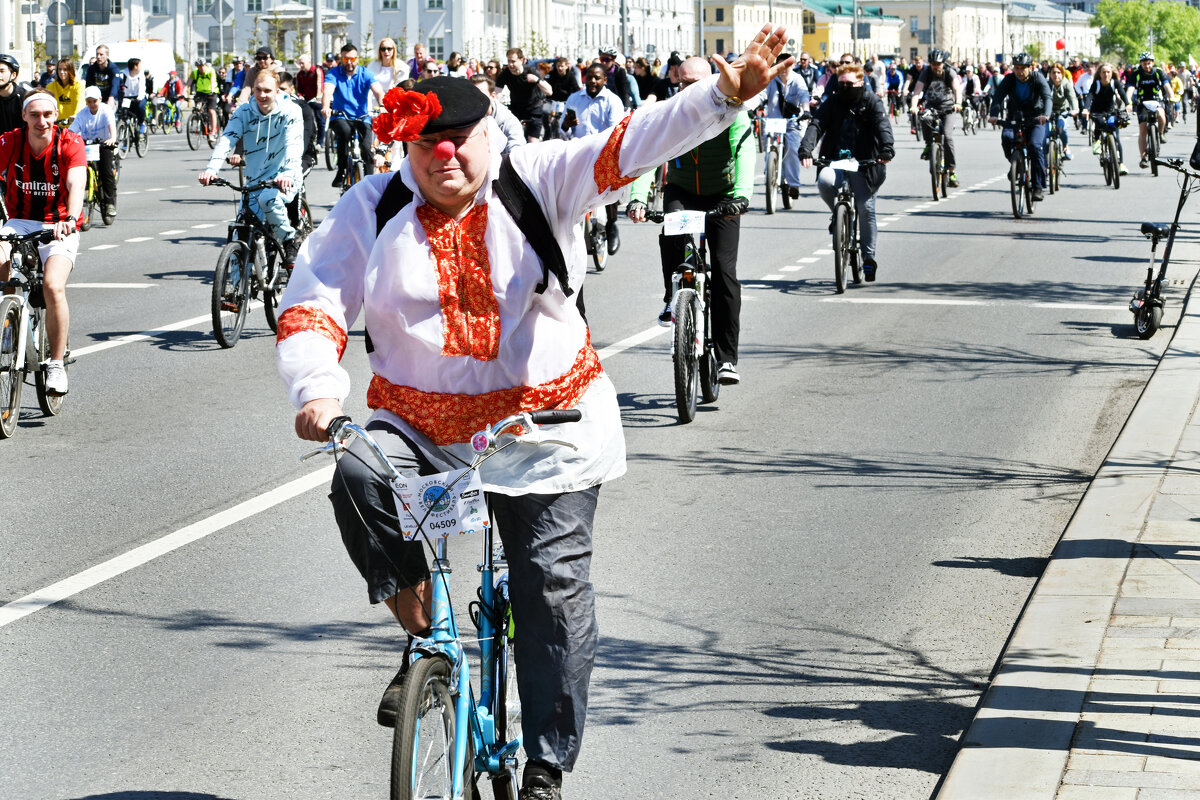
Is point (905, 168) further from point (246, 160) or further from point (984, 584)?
point (984, 584)

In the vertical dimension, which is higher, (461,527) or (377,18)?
(377,18)

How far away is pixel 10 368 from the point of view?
9945 millimetres

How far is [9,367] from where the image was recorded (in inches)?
391

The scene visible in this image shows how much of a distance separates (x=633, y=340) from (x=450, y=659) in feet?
30.7

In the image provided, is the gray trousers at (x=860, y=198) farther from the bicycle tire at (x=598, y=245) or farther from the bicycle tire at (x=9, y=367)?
the bicycle tire at (x=9, y=367)

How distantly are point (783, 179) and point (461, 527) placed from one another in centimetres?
2223

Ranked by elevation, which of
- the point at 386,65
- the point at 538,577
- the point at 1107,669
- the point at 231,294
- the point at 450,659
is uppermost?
the point at 386,65

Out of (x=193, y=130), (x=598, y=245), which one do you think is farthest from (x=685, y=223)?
(x=193, y=130)

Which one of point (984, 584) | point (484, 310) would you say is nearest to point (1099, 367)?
point (984, 584)

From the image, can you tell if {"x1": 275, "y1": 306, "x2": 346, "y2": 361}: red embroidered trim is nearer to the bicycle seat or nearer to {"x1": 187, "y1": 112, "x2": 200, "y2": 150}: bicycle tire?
the bicycle seat

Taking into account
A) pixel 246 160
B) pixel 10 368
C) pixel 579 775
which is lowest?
pixel 579 775

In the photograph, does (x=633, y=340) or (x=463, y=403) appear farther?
(x=633, y=340)

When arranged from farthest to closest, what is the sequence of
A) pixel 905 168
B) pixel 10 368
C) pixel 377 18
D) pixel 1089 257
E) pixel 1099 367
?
pixel 377 18 < pixel 905 168 < pixel 1089 257 < pixel 1099 367 < pixel 10 368

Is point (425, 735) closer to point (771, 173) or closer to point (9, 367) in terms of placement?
point (9, 367)
